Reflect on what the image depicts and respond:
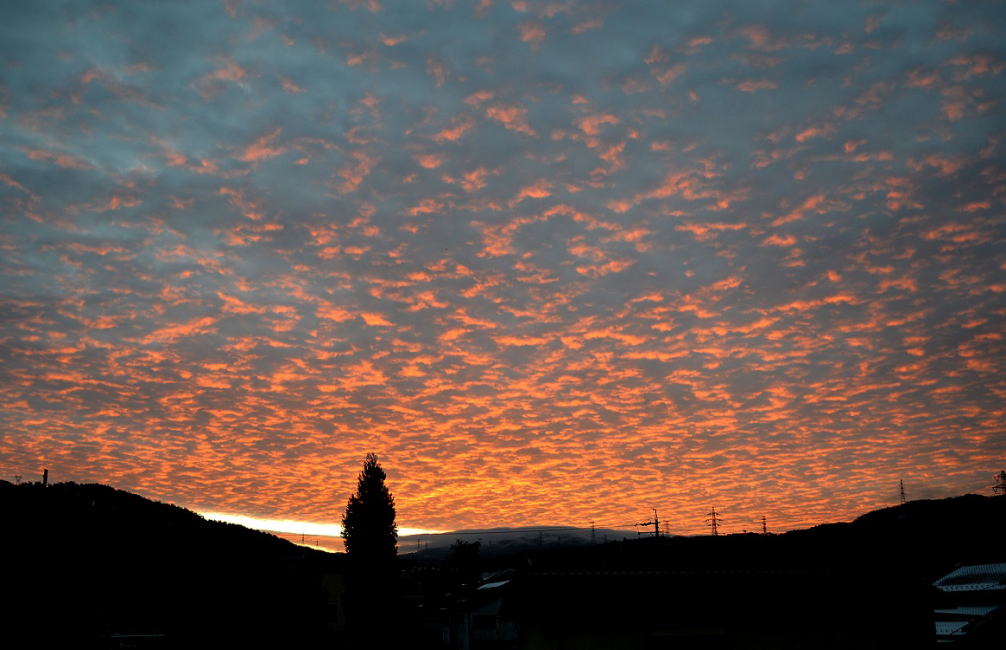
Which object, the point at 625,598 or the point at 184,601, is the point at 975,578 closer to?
the point at 625,598

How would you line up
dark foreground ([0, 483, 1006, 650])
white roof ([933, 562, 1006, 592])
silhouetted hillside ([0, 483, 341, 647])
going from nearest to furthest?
1. dark foreground ([0, 483, 1006, 650])
2. silhouetted hillside ([0, 483, 341, 647])
3. white roof ([933, 562, 1006, 592])

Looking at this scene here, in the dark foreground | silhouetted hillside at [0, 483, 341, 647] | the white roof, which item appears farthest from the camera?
the white roof

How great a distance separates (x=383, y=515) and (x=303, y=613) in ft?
101

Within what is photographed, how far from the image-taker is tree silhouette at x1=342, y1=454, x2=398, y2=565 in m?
53.0

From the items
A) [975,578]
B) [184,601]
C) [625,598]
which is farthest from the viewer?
[975,578]

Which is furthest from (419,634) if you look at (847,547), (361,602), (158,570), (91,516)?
(847,547)

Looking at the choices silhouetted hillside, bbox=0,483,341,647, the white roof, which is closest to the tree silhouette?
silhouetted hillside, bbox=0,483,341,647

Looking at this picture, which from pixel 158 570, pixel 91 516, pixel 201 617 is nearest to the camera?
pixel 201 617

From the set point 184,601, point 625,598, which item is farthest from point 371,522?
point 625,598

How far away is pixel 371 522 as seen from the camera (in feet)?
180

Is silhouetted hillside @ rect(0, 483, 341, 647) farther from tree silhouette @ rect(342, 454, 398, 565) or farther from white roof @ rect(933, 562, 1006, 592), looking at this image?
white roof @ rect(933, 562, 1006, 592)

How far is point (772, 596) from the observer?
67.1 ft

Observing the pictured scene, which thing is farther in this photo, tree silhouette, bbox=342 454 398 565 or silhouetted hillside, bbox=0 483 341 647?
tree silhouette, bbox=342 454 398 565

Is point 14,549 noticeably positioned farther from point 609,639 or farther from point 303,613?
point 609,639
